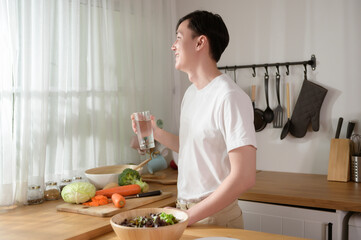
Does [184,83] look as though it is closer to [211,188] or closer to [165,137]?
[165,137]

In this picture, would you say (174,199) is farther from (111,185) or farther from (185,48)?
(185,48)

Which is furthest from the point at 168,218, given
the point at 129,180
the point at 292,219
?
the point at 292,219

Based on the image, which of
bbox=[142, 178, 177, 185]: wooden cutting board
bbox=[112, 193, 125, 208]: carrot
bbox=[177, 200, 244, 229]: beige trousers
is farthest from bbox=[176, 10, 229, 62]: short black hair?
bbox=[142, 178, 177, 185]: wooden cutting board

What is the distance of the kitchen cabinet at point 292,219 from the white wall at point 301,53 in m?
0.66

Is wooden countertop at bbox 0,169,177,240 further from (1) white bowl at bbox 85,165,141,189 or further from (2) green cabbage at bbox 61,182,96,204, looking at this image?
Answer: (1) white bowl at bbox 85,165,141,189

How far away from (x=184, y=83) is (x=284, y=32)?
0.92 meters

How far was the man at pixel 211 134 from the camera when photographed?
4.66 ft

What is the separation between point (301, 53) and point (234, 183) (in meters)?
1.57

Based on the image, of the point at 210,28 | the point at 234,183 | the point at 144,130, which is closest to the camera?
the point at 234,183

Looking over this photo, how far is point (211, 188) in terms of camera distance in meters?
1.59

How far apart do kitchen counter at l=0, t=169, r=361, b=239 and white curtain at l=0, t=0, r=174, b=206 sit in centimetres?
23

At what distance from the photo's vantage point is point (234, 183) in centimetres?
140

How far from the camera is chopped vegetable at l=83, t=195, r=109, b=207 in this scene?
70.7 inches

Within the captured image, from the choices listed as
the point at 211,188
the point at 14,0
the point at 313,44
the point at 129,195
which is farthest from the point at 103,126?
the point at 313,44
